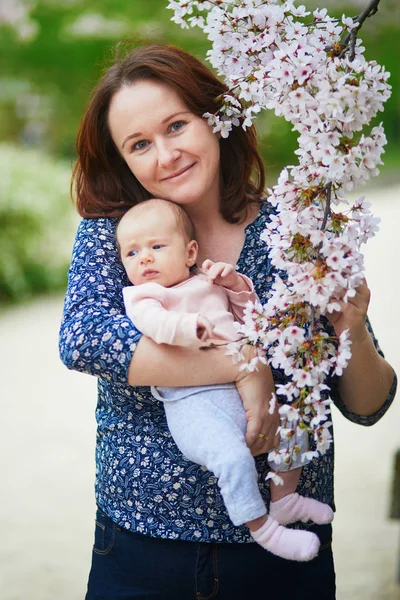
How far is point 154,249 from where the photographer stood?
1927 millimetres

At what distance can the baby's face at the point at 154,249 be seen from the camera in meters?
1.90

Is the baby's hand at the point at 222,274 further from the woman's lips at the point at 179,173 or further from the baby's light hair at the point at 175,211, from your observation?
the woman's lips at the point at 179,173

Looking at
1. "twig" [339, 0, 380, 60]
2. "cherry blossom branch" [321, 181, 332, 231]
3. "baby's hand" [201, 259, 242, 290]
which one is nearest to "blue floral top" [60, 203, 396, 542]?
"baby's hand" [201, 259, 242, 290]

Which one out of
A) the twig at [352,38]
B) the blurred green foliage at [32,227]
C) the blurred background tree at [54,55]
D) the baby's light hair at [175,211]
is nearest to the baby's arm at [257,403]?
the baby's light hair at [175,211]

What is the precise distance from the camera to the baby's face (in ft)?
6.24

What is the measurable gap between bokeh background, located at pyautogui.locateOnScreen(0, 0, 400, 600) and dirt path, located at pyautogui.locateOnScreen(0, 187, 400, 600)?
0.03 ft

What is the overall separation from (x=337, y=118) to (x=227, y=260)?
27.9 inches

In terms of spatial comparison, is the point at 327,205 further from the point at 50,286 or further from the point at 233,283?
the point at 50,286

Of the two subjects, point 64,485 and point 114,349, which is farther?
point 64,485

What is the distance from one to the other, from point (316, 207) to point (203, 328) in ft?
1.16

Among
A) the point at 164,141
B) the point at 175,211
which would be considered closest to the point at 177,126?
the point at 164,141

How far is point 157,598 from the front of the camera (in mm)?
1986

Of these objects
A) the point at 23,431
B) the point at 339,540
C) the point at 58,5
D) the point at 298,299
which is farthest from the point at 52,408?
the point at 298,299

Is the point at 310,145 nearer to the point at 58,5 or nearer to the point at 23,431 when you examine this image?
the point at 23,431
